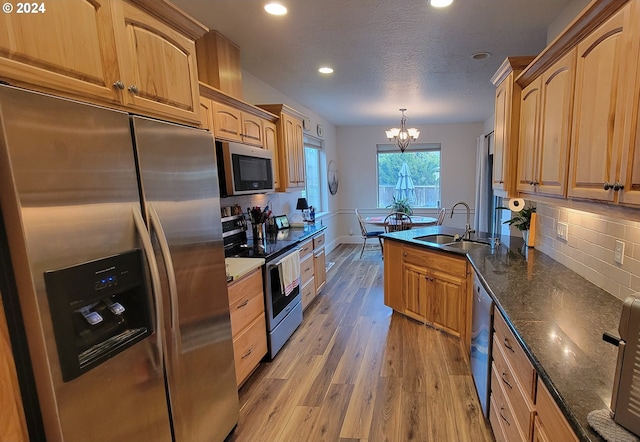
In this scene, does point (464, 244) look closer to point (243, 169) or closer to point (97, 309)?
point (243, 169)

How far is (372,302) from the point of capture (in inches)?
156

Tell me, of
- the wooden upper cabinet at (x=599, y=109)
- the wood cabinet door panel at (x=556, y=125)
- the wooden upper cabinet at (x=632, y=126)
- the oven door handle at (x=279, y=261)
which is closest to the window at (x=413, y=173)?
the oven door handle at (x=279, y=261)

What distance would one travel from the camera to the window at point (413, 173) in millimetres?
7055

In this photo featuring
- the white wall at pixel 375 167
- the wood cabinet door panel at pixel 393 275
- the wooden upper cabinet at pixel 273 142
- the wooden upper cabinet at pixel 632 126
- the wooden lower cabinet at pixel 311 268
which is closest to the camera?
the wooden upper cabinet at pixel 632 126

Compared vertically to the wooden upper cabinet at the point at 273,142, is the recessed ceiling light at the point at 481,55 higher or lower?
higher

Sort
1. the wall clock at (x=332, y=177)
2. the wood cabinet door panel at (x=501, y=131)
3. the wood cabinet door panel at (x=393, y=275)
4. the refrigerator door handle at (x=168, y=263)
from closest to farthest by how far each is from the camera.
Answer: the refrigerator door handle at (x=168, y=263), the wood cabinet door panel at (x=501, y=131), the wood cabinet door panel at (x=393, y=275), the wall clock at (x=332, y=177)

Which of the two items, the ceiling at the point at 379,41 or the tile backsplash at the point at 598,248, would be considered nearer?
the tile backsplash at the point at 598,248

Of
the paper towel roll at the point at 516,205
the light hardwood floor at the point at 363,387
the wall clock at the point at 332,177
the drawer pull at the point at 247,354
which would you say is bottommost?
the light hardwood floor at the point at 363,387

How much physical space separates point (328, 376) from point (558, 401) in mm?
1840

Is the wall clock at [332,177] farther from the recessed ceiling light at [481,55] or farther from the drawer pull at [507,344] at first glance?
the drawer pull at [507,344]

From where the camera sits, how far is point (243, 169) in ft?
8.81

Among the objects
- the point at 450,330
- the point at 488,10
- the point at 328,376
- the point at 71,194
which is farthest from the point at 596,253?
the point at 71,194

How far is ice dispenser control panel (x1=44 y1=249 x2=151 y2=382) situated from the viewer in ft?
3.17

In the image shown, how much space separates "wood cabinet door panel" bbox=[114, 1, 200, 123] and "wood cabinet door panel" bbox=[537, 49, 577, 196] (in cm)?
186
